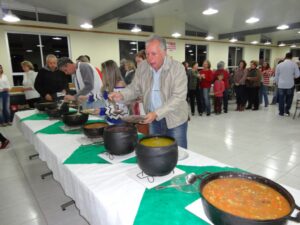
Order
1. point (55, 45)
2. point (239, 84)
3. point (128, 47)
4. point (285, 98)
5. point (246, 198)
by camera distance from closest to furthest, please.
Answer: point (246, 198) < point (285, 98) < point (239, 84) < point (55, 45) < point (128, 47)

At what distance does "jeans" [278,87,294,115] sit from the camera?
521 cm

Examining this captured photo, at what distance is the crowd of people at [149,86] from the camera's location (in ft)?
4.87

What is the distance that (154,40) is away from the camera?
1.38 metres

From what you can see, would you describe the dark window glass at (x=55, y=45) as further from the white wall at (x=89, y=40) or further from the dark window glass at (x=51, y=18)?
the dark window glass at (x=51, y=18)

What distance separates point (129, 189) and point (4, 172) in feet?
8.61

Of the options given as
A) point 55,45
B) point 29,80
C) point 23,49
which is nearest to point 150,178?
point 29,80

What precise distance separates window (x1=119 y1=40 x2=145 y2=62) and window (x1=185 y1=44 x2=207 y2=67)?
97.0 inches

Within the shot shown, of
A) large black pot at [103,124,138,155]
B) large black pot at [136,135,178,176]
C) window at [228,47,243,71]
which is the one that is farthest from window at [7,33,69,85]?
window at [228,47,243,71]

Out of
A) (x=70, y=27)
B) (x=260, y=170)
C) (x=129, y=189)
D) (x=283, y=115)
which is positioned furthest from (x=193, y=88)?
(x=129, y=189)

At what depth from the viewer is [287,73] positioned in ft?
16.5

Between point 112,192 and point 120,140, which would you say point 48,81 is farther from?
point 112,192

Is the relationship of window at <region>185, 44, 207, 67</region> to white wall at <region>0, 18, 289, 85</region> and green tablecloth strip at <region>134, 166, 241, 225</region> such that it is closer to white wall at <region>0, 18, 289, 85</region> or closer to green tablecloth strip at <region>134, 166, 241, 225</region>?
white wall at <region>0, 18, 289, 85</region>

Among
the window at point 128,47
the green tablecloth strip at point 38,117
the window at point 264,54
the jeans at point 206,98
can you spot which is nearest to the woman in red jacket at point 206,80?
the jeans at point 206,98

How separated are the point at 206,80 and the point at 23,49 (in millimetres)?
5245
